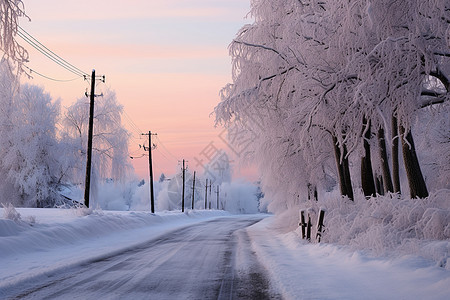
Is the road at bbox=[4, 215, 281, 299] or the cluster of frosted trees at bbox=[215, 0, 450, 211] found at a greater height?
the cluster of frosted trees at bbox=[215, 0, 450, 211]

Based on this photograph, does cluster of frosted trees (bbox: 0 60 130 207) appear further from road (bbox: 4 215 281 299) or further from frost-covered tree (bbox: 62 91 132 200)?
road (bbox: 4 215 281 299)

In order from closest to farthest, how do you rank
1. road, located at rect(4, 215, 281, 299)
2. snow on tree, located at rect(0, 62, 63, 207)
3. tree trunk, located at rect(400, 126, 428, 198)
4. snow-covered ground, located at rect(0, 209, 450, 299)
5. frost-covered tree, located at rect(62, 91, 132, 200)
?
snow-covered ground, located at rect(0, 209, 450, 299) → road, located at rect(4, 215, 281, 299) → tree trunk, located at rect(400, 126, 428, 198) → snow on tree, located at rect(0, 62, 63, 207) → frost-covered tree, located at rect(62, 91, 132, 200)

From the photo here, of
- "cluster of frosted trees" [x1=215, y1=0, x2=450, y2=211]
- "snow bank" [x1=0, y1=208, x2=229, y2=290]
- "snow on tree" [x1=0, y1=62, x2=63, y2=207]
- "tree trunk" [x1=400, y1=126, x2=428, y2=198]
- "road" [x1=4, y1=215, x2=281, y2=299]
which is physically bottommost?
"road" [x1=4, y1=215, x2=281, y2=299]

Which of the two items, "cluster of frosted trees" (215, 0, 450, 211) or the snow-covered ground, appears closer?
the snow-covered ground

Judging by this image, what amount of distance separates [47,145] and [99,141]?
14.2 feet

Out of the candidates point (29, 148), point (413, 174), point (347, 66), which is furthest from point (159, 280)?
point (29, 148)

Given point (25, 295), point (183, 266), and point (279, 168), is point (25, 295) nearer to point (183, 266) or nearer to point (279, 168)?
point (183, 266)

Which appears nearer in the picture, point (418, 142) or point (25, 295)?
point (25, 295)

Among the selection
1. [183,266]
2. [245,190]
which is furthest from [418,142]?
[245,190]

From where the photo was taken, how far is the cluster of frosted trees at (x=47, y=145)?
3653 centimetres

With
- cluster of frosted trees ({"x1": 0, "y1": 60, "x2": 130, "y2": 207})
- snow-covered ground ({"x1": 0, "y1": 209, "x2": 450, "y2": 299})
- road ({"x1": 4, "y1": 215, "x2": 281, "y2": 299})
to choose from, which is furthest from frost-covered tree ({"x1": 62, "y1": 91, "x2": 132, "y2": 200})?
road ({"x1": 4, "y1": 215, "x2": 281, "y2": 299})

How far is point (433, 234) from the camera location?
8891 millimetres

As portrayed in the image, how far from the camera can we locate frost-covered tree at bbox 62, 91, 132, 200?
3878 cm

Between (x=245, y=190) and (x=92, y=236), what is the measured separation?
138891mm
